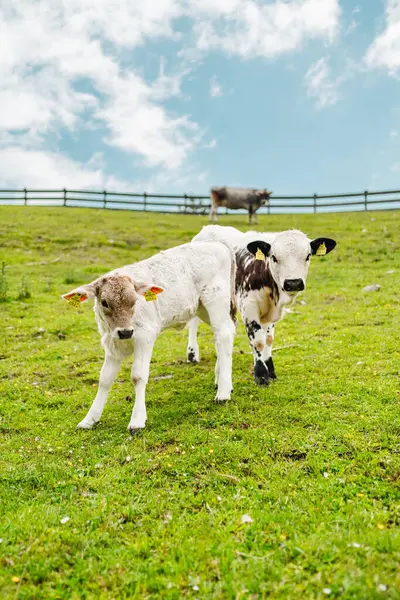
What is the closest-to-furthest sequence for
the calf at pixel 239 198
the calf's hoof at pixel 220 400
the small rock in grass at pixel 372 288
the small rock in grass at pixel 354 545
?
the small rock in grass at pixel 354 545 < the calf's hoof at pixel 220 400 < the small rock in grass at pixel 372 288 < the calf at pixel 239 198

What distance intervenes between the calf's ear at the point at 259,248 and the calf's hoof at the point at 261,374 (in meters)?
1.74

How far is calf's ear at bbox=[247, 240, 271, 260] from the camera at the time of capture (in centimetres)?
773

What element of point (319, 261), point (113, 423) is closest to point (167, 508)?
point (113, 423)

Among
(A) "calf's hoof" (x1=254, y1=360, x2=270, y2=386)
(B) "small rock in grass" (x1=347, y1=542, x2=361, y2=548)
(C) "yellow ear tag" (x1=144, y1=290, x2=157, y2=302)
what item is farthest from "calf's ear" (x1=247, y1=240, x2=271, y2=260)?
(B) "small rock in grass" (x1=347, y1=542, x2=361, y2=548)

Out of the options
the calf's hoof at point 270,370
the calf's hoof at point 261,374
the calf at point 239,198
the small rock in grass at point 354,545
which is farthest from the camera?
the calf at point 239,198

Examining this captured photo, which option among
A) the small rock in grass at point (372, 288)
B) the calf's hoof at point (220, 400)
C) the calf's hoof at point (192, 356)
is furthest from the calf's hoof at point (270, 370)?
the small rock in grass at point (372, 288)

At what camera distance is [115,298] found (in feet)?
19.9

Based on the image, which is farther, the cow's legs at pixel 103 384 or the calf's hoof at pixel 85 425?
the cow's legs at pixel 103 384

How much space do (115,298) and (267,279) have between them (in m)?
2.96

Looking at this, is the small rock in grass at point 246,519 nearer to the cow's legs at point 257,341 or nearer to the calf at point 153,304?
the calf at point 153,304

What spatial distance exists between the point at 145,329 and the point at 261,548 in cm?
336

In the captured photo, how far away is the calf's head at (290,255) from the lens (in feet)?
23.6

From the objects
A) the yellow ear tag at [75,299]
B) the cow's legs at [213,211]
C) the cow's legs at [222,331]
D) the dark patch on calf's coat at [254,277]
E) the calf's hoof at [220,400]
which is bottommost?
the calf's hoof at [220,400]

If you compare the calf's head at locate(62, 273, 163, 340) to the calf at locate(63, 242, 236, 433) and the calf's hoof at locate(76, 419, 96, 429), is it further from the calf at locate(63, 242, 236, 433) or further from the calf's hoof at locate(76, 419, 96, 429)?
the calf's hoof at locate(76, 419, 96, 429)
